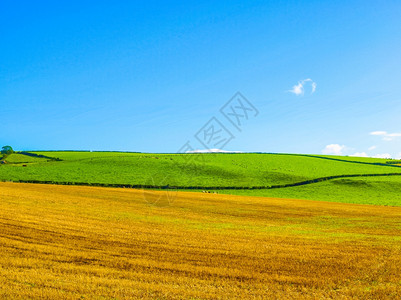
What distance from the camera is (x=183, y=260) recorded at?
13305 millimetres

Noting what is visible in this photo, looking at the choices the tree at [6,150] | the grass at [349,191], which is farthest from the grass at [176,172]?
the tree at [6,150]

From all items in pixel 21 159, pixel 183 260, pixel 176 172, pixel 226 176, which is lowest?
pixel 183 260

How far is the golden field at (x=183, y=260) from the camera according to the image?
10.2 m

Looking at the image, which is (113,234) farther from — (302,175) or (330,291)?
(302,175)

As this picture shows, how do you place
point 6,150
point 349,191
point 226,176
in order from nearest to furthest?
point 349,191, point 226,176, point 6,150

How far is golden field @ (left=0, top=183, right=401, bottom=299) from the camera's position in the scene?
10.2 m

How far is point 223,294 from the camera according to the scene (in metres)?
9.93

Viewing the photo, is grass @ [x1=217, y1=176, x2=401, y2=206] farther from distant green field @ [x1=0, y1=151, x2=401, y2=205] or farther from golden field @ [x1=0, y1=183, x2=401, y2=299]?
golden field @ [x1=0, y1=183, x2=401, y2=299]

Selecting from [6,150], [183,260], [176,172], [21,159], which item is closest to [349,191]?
[176,172]

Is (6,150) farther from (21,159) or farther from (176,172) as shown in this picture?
(176,172)

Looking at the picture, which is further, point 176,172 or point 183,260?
point 176,172

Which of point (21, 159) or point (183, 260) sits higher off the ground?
point (21, 159)

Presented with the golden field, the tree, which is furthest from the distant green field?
the golden field

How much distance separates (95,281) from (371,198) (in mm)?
55777
